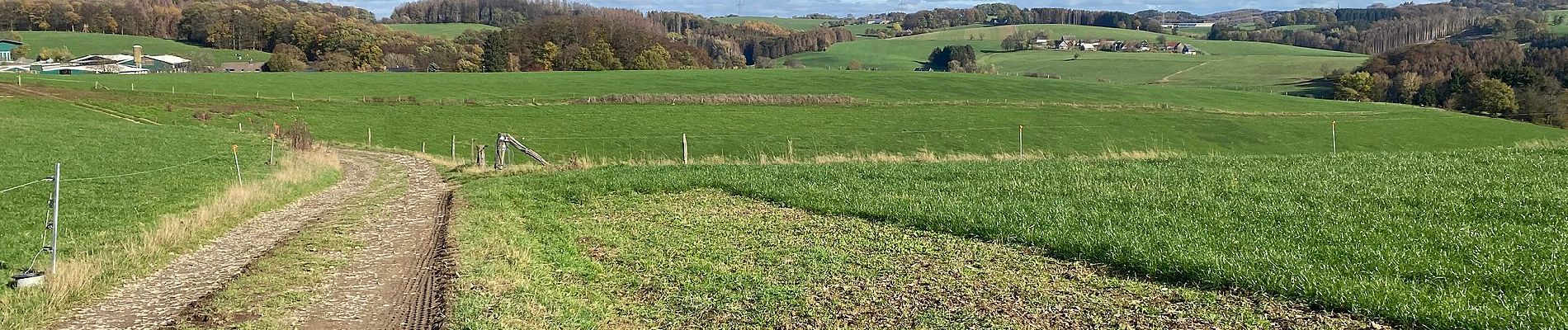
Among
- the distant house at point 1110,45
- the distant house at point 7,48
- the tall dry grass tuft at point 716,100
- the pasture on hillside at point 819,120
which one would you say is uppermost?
the distant house at point 1110,45

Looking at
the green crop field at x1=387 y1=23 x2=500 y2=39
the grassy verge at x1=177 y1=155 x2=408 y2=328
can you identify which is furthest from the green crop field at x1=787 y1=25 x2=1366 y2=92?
the grassy verge at x1=177 y1=155 x2=408 y2=328

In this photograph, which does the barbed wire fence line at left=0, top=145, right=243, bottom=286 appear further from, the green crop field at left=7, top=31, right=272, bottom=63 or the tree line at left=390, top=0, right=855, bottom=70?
the green crop field at left=7, top=31, right=272, bottom=63

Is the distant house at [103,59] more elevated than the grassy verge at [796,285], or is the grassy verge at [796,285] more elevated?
the distant house at [103,59]

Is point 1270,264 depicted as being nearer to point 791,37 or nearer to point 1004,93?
point 1004,93

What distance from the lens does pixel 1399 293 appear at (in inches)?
311

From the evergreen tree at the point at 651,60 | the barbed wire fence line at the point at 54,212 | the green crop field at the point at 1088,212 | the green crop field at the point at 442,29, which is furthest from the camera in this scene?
the green crop field at the point at 442,29

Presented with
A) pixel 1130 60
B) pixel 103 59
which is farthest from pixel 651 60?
pixel 1130 60

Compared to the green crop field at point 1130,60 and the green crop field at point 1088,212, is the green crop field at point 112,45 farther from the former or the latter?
the green crop field at point 1088,212

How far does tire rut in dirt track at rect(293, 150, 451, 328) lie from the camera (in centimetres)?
838

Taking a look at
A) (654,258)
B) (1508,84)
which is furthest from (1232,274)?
(1508,84)

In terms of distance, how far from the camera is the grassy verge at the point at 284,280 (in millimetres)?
8391

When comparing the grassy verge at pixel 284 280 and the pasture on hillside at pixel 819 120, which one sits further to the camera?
the pasture on hillside at pixel 819 120

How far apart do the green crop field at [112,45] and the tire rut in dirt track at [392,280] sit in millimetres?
100912

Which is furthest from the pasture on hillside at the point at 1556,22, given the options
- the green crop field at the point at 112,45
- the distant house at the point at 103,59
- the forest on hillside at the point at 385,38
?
the distant house at the point at 103,59
